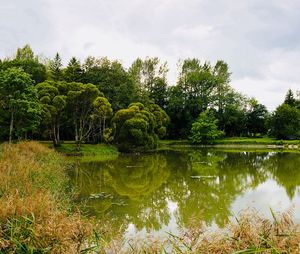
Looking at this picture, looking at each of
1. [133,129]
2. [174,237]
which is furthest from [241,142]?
[174,237]

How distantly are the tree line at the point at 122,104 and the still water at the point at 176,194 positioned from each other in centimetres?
687

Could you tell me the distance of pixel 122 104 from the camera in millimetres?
37188

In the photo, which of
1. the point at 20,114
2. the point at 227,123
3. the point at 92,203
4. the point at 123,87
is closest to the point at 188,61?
the point at 227,123

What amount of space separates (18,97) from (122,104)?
1774 cm

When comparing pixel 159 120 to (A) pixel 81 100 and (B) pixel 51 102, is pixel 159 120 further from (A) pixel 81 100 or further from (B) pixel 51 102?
(B) pixel 51 102

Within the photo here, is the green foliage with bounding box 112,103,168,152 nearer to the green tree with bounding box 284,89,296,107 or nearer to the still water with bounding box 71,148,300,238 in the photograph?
the still water with bounding box 71,148,300,238

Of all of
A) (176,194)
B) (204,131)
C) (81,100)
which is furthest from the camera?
(204,131)

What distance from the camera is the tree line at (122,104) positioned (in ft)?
72.0

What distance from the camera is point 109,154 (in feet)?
93.4

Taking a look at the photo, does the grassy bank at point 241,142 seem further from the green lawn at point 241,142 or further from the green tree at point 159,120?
the green tree at point 159,120

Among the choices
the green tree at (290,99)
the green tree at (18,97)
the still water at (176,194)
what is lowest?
the still water at (176,194)

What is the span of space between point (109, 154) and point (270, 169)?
13.6 meters

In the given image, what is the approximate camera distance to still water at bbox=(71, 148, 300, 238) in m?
8.19

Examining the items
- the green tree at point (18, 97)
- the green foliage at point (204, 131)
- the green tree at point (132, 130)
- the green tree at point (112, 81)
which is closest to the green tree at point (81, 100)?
the green tree at point (132, 130)
